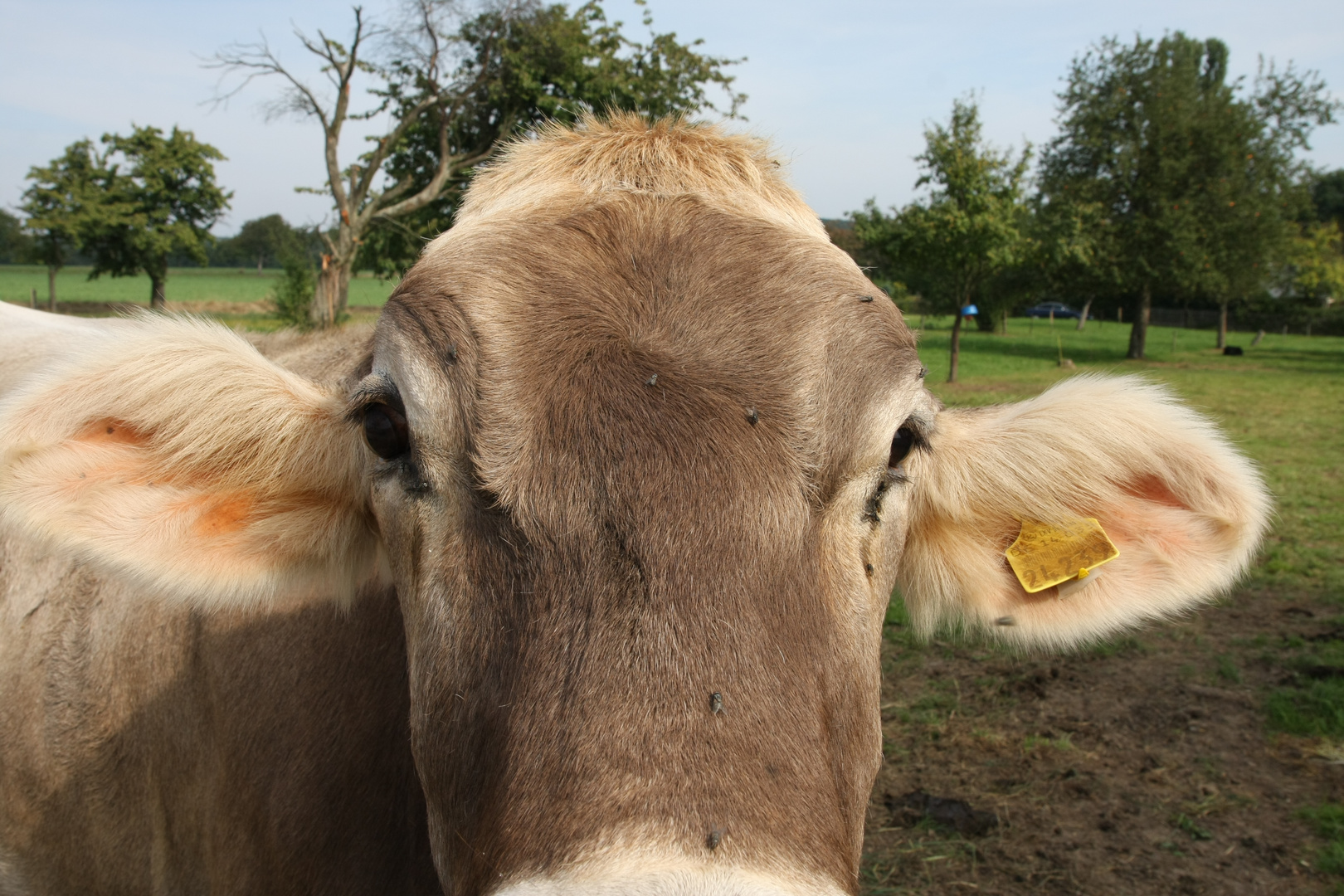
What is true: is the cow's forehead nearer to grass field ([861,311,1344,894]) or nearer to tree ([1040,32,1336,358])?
grass field ([861,311,1344,894])

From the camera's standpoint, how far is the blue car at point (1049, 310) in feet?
252

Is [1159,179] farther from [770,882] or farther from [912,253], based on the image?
[770,882]

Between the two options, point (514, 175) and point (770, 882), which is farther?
point (514, 175)

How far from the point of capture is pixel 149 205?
39.5m

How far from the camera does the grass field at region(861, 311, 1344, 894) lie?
13.4ft

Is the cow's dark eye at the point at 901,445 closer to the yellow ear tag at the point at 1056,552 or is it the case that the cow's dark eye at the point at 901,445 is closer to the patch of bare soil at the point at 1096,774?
the yellow ear tag at the point at 1056,552

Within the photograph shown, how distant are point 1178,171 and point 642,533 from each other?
1469 inches

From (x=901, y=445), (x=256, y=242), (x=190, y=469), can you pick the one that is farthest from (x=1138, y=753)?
(x=256, y=242)

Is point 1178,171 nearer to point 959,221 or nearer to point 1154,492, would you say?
point 959,221

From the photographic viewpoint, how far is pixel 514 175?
257 cm

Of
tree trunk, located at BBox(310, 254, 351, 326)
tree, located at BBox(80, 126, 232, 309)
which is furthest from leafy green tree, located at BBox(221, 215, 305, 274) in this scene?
tree trunk, located at BBox(310, 254, 351, 326)

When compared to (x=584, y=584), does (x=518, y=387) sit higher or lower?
higher

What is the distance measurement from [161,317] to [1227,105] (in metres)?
40.2

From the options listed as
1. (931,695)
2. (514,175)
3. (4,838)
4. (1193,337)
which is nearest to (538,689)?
(514,175)
